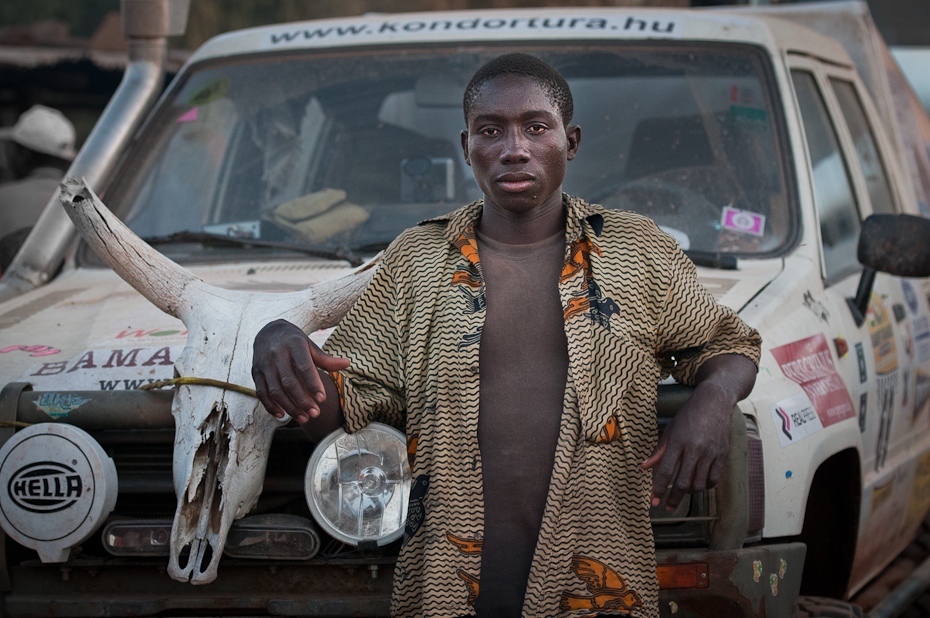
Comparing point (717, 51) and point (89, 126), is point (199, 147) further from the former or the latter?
point (89, 126)

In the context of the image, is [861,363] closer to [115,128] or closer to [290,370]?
[290,370]

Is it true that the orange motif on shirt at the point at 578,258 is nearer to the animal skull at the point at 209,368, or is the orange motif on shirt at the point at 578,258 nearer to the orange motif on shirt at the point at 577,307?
the orange motif on shirt at the point at 577,307

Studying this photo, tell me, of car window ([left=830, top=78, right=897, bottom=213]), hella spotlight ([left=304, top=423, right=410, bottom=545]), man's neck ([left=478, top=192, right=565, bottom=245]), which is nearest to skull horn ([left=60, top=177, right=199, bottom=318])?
hella spotlight ([left=304, top=423, right=410, bottom=545])

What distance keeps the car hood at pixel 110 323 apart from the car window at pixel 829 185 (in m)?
0.43

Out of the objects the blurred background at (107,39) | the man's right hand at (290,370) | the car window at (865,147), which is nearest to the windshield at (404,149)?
the car window at (865,147)

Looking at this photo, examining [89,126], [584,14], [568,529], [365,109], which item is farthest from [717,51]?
[89,126]

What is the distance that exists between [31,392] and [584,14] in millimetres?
2329

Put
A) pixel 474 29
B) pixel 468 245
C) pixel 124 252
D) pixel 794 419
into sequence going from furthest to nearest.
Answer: pixel 474 29 < pixel 794 419 < pixel 124 252 < pixel 468 245

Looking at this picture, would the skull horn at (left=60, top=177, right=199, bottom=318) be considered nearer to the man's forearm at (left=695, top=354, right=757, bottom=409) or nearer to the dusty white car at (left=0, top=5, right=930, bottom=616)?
the dusty white car at (left=0, top=5, right=930, bottom=616)

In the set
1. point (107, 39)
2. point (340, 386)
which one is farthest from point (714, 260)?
point (107, 39)

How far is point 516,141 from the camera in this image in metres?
2.34

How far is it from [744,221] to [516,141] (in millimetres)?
1527

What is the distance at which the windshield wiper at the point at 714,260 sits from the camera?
3508mm

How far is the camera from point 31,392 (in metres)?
2.76
